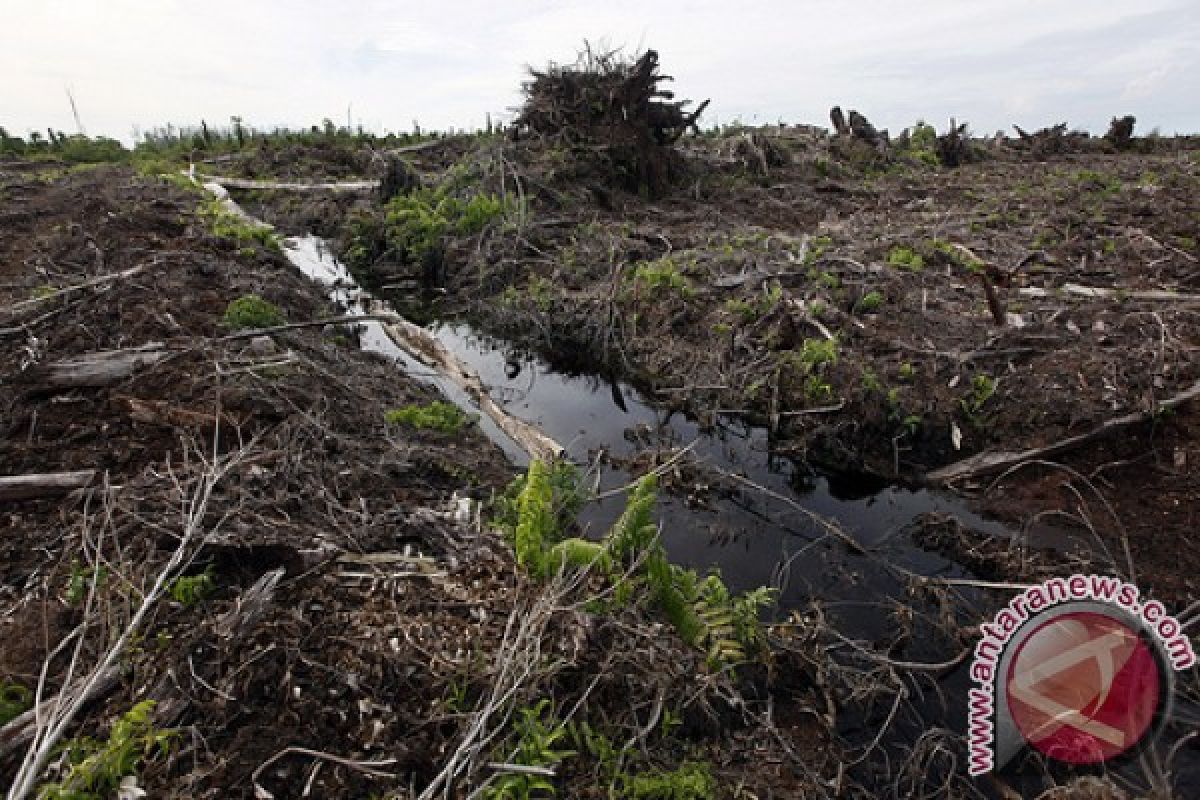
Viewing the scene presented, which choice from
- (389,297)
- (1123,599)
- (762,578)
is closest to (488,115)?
(389,297)

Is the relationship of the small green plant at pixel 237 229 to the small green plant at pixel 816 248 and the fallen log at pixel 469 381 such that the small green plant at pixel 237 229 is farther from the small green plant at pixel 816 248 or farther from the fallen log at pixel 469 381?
the small green plant at pixel 816 248

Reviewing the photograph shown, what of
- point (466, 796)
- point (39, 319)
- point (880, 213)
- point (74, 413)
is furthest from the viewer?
point (880, 213)

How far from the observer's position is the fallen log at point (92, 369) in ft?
14.9

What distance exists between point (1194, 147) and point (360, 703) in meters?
27.0

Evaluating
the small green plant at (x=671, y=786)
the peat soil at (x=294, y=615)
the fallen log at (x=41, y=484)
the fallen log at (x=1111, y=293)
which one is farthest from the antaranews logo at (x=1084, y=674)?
the fallen log at (x=1111, y=293)

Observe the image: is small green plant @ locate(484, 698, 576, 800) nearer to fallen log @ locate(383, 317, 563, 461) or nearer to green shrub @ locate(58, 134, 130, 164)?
fallen log @ locate(383, 317, 563, 461)

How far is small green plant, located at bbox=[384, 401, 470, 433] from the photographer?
5.69 metres

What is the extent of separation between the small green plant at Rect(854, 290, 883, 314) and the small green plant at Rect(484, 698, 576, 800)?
633 cm

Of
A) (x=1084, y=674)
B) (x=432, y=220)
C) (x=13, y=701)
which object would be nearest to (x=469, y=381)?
(x=13, y=701)

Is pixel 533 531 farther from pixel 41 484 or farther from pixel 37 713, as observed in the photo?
pixel 41 484

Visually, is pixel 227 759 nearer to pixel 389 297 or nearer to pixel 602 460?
pixel 602 460

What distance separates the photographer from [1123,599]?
3.23 meters

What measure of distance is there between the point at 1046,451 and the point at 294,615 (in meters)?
5.79

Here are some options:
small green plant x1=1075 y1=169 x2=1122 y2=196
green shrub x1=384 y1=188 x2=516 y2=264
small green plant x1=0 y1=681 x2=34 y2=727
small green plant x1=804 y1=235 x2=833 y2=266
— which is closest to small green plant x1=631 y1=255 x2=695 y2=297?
small green plant x1=804 y1=235 x2=833 y2=266
